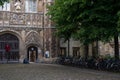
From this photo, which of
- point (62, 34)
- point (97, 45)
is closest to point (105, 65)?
point (62, 34)

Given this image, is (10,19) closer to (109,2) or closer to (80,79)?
(109,2)

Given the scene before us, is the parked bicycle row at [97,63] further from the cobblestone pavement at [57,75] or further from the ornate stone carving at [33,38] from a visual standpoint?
the ornate stone carving at [33,38]

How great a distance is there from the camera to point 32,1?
45.5 metres

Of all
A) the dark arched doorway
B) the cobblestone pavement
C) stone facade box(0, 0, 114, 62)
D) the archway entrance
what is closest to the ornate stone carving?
stone facade box(0, 0, 114, 62)

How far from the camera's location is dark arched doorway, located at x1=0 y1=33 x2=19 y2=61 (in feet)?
141

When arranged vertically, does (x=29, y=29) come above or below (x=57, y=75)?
above

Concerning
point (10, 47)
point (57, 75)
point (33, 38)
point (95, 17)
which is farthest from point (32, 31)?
point (57, 75)

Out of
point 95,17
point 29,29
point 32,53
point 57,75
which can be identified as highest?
point 29,29

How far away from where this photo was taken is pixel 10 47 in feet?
141

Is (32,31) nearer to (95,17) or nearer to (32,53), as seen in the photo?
(32,53)

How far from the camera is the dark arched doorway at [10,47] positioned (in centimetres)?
4297

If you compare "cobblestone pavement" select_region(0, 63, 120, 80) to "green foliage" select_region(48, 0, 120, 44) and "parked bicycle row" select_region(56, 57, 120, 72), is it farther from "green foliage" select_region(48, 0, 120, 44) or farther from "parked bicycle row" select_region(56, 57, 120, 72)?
"green foliage" select_region(48, 0, 120, 44)

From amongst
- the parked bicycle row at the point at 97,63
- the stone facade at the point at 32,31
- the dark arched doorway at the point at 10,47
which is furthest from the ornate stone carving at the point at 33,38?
the parked bicycle row at the point at 97,63

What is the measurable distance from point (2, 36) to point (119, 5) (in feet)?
79.8
